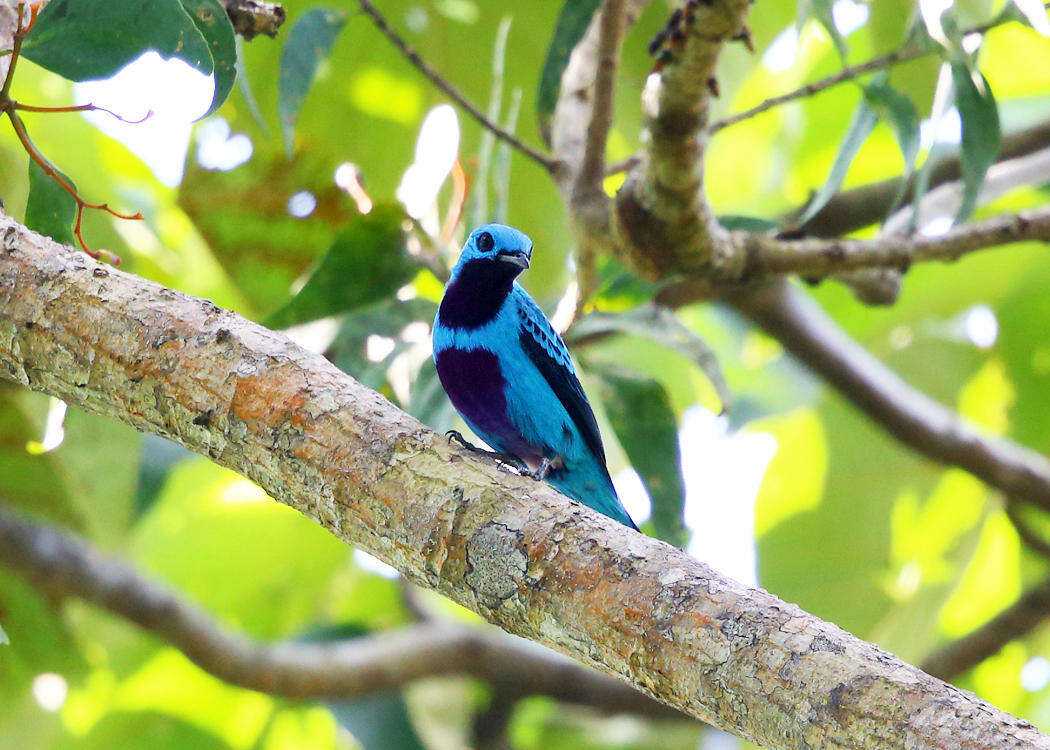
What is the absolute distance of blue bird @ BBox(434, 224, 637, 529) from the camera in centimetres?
361

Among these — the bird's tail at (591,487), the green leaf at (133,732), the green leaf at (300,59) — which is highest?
the green leaf at (300,59)

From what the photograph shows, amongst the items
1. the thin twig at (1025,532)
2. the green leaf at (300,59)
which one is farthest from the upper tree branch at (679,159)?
the thin twig at (1025,532)

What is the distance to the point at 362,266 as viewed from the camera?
4.01 metres

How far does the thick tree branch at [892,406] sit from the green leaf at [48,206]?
11.1ft

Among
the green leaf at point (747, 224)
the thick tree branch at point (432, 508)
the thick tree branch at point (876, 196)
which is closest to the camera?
the thick tree branch at point (432, 508)

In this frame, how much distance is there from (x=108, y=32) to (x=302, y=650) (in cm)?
370

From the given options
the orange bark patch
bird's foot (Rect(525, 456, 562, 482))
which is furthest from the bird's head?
the orange bark patch

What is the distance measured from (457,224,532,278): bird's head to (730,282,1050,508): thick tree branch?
1.84 meters

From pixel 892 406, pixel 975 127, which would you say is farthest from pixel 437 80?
pixel 892 406

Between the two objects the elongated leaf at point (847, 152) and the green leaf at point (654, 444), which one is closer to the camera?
the elongated leaf at point (847, 152)

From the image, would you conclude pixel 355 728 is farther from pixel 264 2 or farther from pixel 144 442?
pixel 264 2

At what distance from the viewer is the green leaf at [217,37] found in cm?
264

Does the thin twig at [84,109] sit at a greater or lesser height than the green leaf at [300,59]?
greater

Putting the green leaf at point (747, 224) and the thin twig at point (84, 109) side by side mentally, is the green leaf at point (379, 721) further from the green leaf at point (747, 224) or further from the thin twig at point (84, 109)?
the thin twig at point (84, 109)
